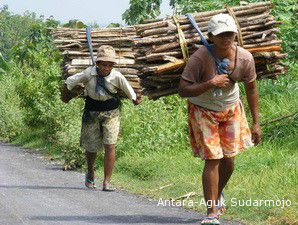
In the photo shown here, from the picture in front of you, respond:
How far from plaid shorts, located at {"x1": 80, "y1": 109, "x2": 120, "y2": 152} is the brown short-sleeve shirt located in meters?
2.96

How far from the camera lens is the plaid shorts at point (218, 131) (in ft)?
23.8

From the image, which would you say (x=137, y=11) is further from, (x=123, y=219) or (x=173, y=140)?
(x=123, y=219)

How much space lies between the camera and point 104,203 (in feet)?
29.0

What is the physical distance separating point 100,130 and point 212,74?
136 inches

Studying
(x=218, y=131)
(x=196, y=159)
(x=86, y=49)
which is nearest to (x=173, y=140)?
(x=196, y=159)

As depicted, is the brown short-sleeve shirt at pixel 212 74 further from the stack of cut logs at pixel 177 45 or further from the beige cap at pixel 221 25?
the stack of cut logs at pixel 177 45

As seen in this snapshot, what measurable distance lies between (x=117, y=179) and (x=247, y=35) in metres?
3.43

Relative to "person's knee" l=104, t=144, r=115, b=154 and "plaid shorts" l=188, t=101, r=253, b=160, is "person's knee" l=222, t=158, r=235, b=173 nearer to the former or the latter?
"plaid shorts" l=188, t=101, r=253, b=160

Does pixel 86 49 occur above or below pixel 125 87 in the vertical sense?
above

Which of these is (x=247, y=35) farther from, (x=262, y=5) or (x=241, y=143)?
(x=241, y=143)

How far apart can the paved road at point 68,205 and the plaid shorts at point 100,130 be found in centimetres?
58

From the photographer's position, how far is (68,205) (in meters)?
8.64

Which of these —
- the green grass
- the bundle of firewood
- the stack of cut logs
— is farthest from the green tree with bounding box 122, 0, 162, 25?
the stack of cut logs

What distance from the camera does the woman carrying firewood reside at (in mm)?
7094
